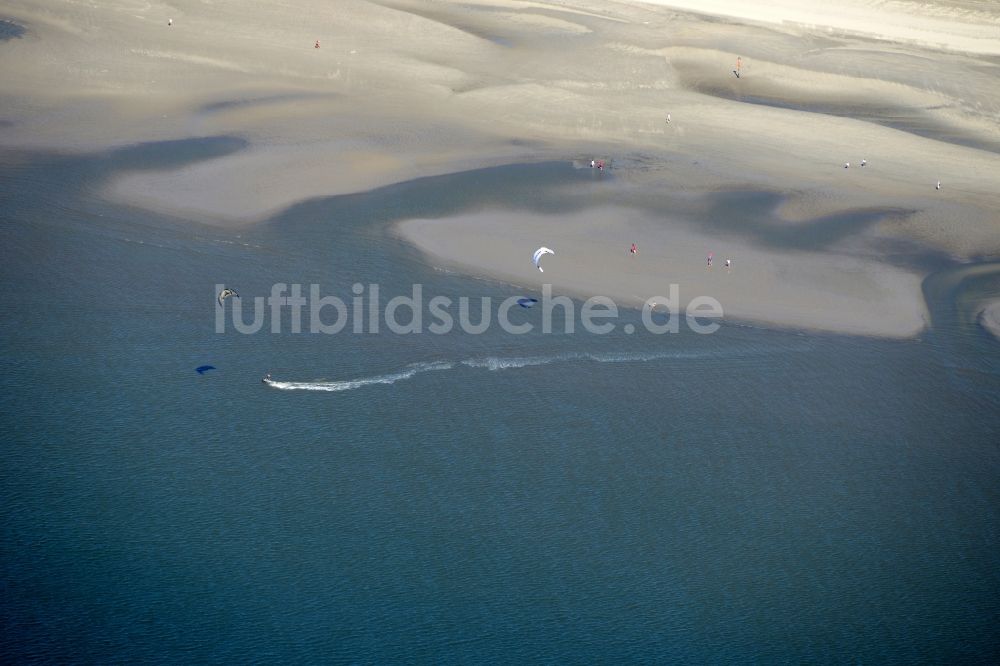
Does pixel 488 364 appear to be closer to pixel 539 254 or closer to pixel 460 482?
pixel 460 482

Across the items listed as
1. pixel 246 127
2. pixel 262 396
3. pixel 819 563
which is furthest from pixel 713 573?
pixel 246 127

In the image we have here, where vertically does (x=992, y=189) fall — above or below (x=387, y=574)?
above

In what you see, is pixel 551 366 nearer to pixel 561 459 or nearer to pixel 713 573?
pixel 561 459

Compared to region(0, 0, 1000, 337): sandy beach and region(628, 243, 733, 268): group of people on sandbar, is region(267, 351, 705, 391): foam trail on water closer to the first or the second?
region(0, 0, 1000, 337): sandy beach

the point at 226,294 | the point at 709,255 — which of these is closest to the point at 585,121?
the point at 709,255

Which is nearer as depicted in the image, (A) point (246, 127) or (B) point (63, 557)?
(B) point (63, 557)

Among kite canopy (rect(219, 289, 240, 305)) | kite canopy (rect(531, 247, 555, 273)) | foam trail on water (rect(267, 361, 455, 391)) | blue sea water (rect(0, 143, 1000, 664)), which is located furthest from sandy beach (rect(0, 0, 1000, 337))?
foam trail on water (rect(267, 361, 455, 391))
